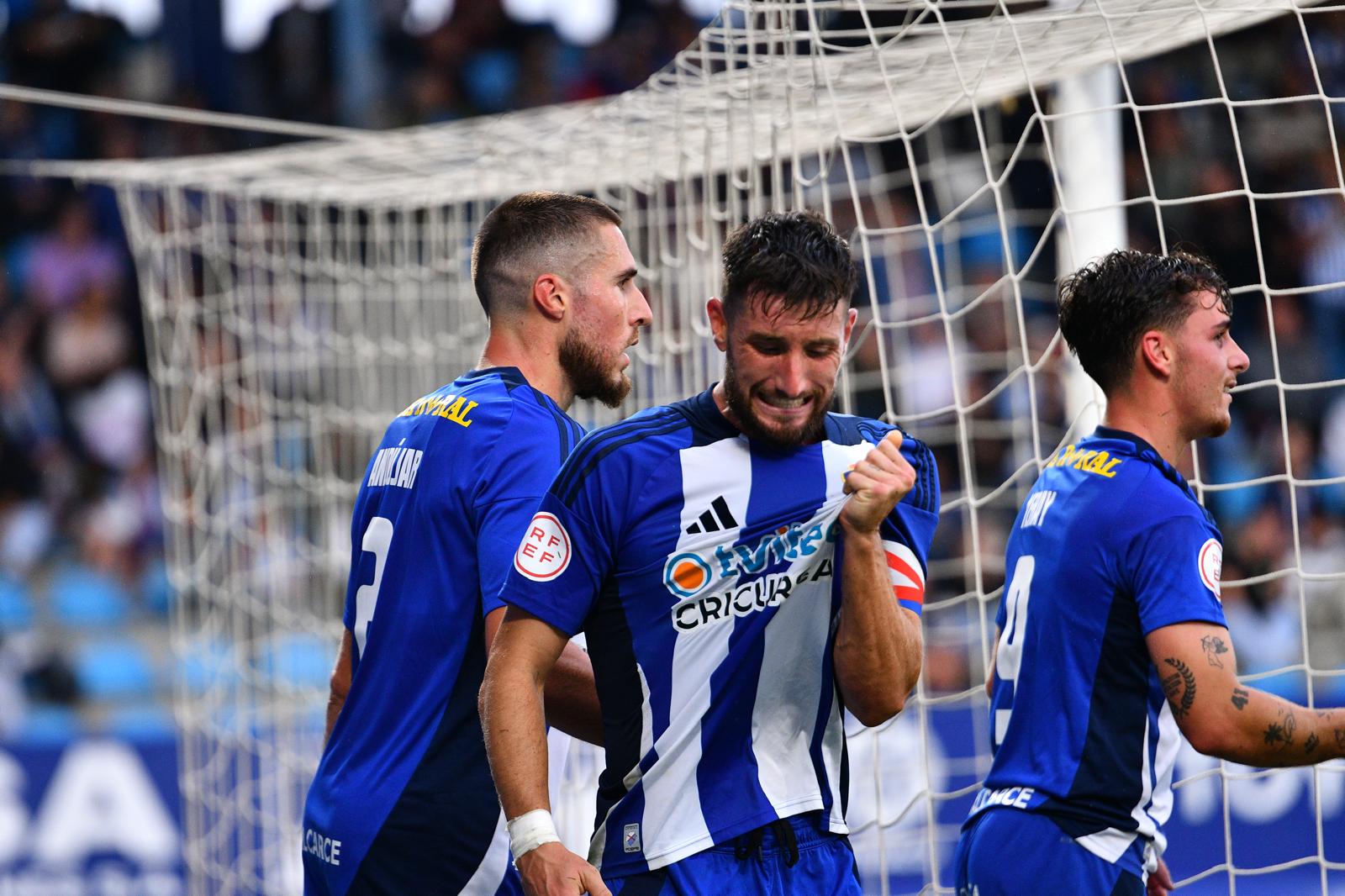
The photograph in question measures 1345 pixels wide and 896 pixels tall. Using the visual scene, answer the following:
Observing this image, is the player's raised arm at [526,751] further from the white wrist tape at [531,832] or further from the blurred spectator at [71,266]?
the blurred spectator at [71,266]

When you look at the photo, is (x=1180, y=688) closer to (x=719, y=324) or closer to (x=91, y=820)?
(x=719, y=324)

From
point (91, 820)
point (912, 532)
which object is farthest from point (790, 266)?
point (91, 820)

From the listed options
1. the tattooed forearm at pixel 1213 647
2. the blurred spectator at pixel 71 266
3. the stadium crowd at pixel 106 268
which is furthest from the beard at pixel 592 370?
the blurred spectator at pixel 71 266

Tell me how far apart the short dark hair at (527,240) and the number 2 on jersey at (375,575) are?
47 centimetres

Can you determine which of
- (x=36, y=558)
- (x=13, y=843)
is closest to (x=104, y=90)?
(x=36, y=558)

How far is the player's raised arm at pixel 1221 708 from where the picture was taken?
2.41 metres

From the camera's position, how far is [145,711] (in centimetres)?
866

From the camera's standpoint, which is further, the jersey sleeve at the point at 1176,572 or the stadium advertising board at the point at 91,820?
the stadium advertising board at the point at 91,820

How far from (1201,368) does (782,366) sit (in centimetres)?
84

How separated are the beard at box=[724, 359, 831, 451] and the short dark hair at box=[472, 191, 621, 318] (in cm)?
67

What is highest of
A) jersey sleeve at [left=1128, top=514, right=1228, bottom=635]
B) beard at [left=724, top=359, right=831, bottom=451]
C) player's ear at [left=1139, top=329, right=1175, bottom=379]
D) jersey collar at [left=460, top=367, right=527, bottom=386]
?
jersey collar at [left=460, top=367, right=527, bottom=386]

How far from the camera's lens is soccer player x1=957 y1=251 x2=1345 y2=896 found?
2.45 metres

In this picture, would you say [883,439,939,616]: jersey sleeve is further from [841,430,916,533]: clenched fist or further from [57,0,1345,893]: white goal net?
[57,0,1345,893]: white goal net

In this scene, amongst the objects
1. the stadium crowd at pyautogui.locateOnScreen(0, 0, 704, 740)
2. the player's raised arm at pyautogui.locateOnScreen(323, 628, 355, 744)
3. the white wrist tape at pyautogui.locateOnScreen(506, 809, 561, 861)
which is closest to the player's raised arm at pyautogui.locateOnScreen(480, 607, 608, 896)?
the white wrist tape at pyautogui.locateOnScreen(506, 809, 561, 861)
